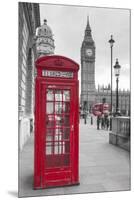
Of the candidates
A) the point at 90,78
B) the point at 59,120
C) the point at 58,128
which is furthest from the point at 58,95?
the point at 90,78

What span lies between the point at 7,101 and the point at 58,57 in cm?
101

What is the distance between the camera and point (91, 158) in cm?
535

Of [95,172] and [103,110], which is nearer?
[95,172]

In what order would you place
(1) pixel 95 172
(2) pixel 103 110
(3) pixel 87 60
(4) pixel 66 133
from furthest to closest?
(3) pixel 87 60 → (2) pixel 103 110 → (1) pixel 95 172 → (4) pixel 66 133

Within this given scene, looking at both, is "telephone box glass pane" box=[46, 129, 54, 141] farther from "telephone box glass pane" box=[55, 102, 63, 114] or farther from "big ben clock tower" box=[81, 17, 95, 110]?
"big ben clock tower" box=[81, 17, 95, 110]

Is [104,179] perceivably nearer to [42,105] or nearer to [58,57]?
[42,105]

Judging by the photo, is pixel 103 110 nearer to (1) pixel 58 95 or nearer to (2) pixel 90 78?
(2) pixel 90 78

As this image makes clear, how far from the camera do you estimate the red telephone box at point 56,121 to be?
3344 mm

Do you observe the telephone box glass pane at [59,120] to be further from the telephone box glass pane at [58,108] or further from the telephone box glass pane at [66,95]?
the telephone box glass pane at [66,95]

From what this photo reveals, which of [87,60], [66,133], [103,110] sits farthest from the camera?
[87,60]

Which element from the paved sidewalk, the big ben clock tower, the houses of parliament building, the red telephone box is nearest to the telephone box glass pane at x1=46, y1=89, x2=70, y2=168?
the red telephone box

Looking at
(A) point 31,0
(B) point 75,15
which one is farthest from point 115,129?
(A) point 31,0

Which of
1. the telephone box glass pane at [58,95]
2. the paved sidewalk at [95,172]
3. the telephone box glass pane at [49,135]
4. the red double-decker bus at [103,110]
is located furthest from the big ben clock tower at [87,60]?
the telephone box glass pane at [49,135]

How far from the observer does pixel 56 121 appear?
3.44m
